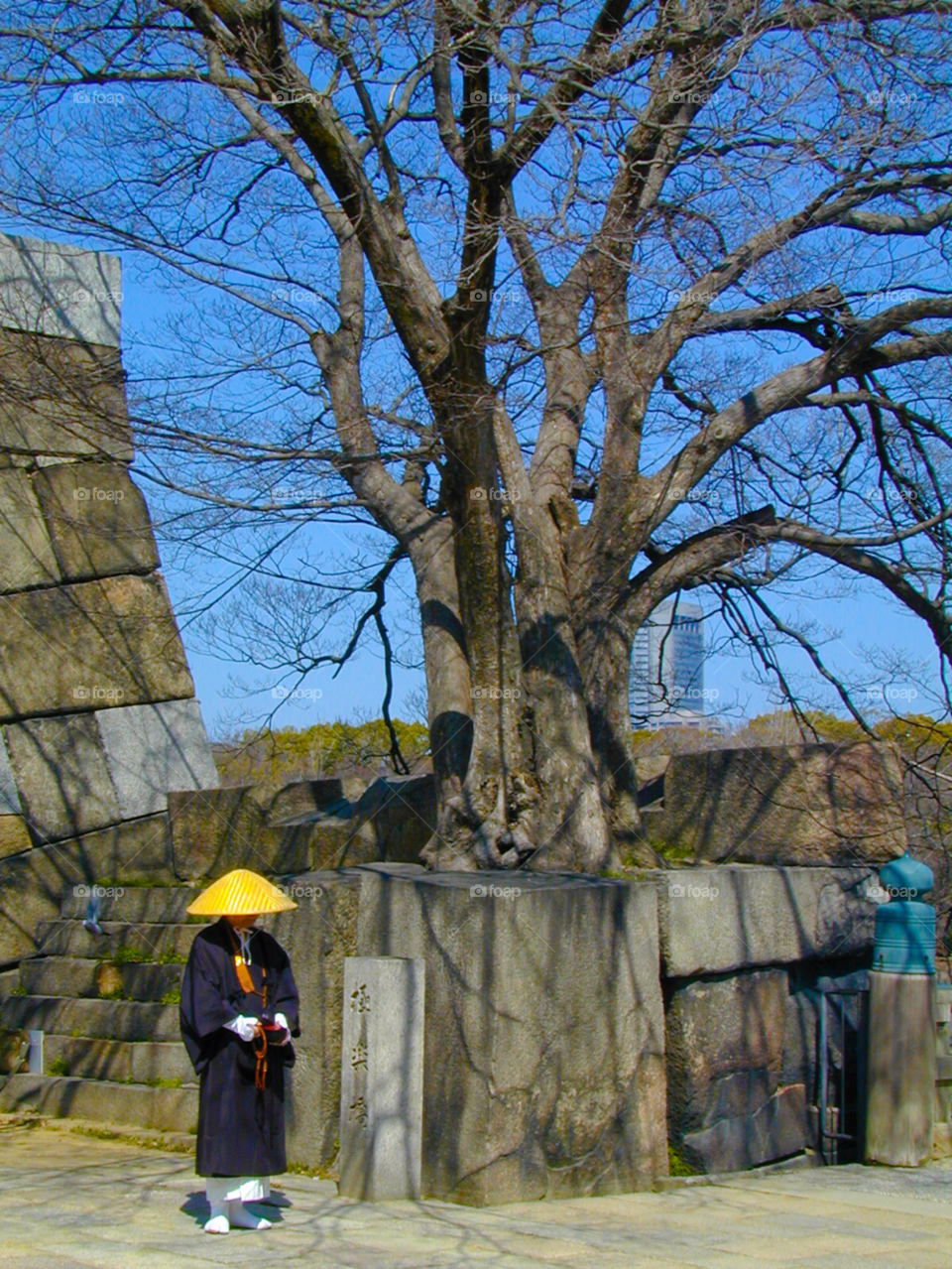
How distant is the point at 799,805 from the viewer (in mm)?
7789

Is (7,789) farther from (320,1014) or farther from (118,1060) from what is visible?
(320,1014)

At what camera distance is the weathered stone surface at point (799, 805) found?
7770 millimetres

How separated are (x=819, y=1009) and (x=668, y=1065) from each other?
131 centimetres

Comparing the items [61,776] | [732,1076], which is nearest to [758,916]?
[732,1076]

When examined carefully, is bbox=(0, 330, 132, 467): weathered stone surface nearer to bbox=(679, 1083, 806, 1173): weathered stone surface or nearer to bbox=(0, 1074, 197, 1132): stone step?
bbox=(0, 1074, 197, 1132): stone step

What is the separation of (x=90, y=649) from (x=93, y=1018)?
2737 mm

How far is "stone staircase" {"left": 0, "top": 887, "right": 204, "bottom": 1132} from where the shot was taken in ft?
25.5

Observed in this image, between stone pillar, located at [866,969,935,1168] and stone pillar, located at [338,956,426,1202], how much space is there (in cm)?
285

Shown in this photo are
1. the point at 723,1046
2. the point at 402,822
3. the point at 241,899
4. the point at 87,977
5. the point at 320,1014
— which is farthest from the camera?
the point at 87,977

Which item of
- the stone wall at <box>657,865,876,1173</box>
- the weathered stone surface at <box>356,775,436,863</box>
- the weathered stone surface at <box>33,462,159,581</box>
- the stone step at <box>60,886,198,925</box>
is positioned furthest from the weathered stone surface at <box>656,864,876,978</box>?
the weathered stone surface at <box>33,462,159,581</box>

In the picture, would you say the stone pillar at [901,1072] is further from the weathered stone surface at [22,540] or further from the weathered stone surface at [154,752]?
the weathered stone surface at [22,540]

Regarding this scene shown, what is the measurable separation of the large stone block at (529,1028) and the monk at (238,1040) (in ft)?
2.02

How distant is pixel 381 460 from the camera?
7.97 metres

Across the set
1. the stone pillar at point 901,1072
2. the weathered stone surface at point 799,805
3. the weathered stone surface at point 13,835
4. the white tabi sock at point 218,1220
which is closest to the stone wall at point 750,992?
the weathered stone surface at point 799,805
